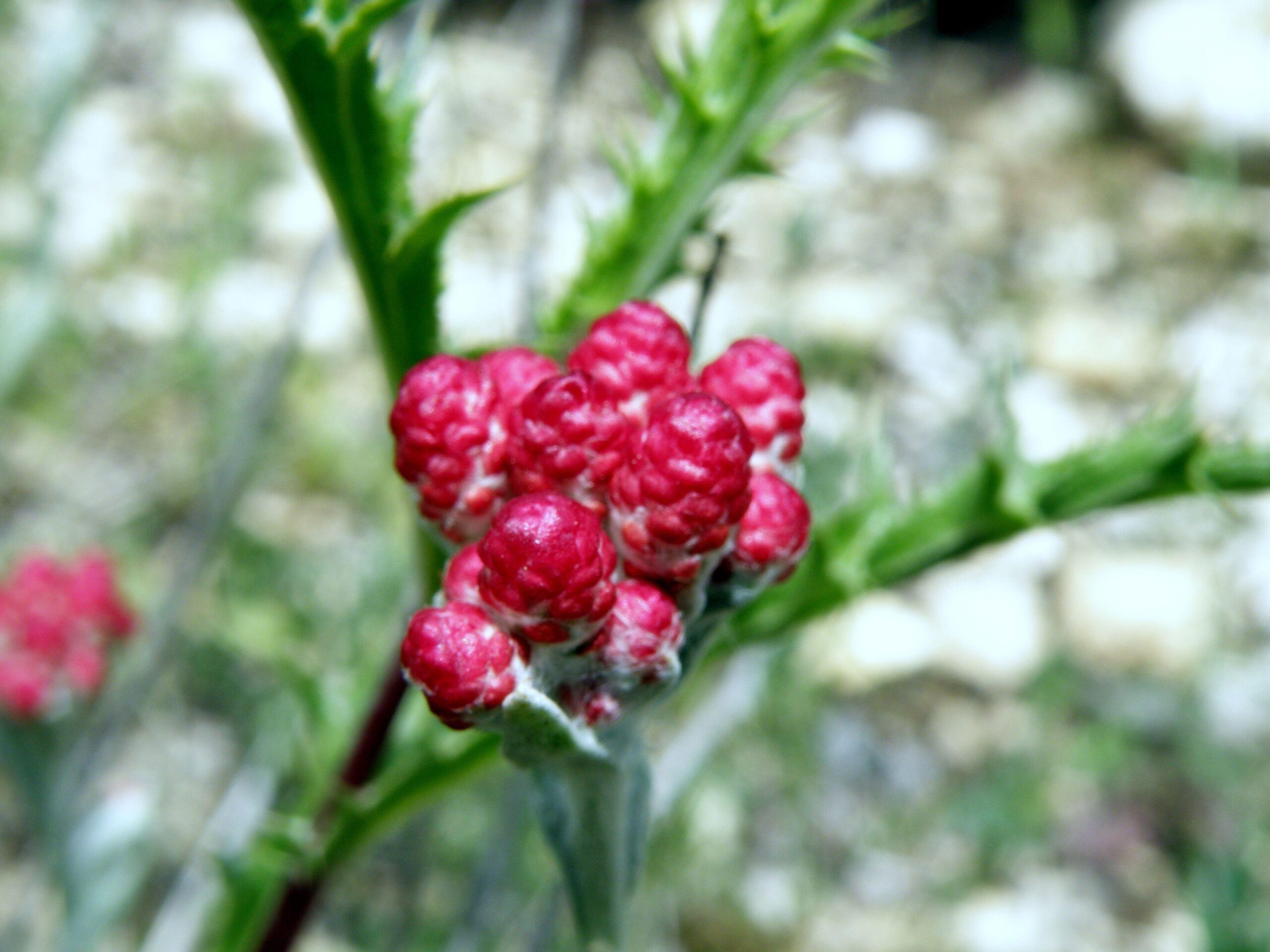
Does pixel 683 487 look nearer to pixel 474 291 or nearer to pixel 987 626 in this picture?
pixel 987 626

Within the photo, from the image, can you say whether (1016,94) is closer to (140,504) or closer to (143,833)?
(140,504)

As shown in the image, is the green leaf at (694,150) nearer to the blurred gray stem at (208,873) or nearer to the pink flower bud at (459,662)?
the pink flower bud at (459,662)

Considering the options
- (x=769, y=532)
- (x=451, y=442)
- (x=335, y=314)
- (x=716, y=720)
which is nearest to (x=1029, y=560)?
(x=716, y=720)

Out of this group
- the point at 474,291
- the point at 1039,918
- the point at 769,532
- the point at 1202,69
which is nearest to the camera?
the point at 769,532

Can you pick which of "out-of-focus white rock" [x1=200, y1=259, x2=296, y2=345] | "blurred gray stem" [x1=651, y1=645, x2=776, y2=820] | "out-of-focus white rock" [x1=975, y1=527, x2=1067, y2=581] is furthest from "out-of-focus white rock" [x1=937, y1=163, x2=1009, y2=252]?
"blurred gray stem" [x1=651, y1=645, x2=776, y2=820]

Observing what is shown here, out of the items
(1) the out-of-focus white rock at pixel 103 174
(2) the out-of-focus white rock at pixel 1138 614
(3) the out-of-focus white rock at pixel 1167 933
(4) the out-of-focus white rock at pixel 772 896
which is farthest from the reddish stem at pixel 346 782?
(2) the out-of-focus white rock at pixel 1138 614

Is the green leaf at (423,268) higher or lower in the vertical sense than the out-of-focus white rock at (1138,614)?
higher
